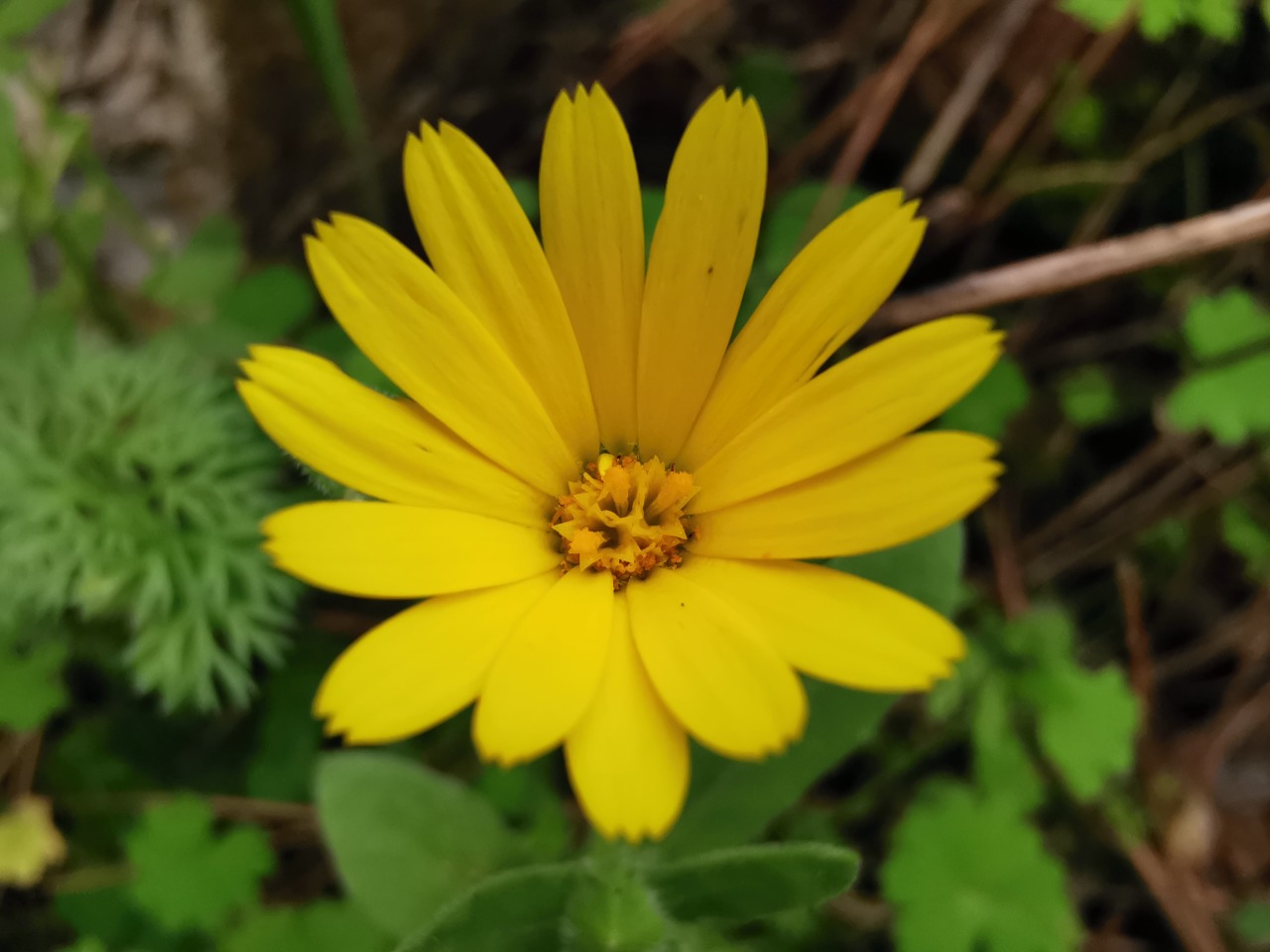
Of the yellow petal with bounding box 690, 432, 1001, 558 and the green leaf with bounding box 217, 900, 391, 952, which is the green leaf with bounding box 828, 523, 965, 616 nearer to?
the yellow petal with bounding box 690, 432, 1001, 558

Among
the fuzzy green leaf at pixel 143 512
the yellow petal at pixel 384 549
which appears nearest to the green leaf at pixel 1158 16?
the yellow petal at pixel 384 549

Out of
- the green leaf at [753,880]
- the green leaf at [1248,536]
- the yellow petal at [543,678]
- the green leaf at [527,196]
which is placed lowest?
the green leaf at [753,880]

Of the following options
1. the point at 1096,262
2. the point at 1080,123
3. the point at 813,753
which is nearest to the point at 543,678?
the point at 813,753

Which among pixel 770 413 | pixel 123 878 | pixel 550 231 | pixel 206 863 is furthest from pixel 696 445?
pixel 123 878

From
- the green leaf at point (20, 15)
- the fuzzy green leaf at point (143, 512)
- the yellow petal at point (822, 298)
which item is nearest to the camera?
the yellow petal at point (822, 298)

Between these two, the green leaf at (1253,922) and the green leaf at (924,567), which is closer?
the green leaf at (924,567)

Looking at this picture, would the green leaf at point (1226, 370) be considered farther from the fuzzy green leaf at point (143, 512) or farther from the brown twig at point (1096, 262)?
the fuzzy green leaf at point (143, 512)

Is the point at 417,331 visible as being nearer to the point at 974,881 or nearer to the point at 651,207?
the point at 651,207
